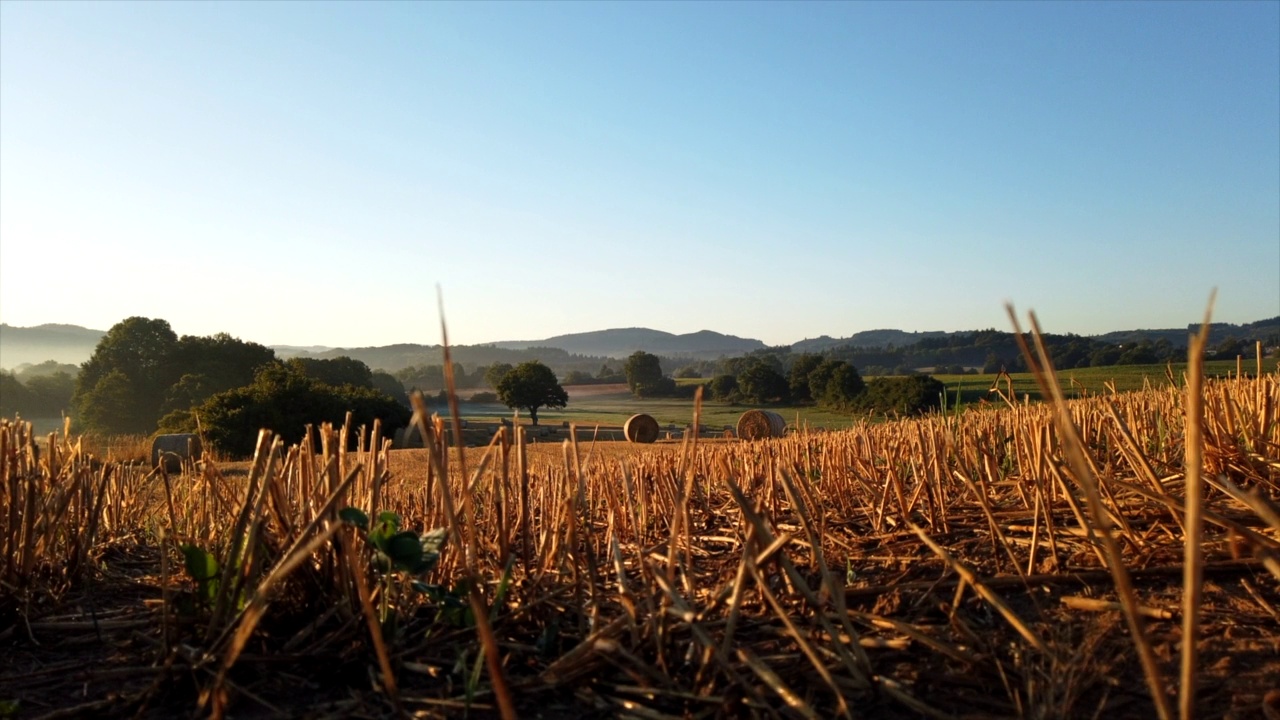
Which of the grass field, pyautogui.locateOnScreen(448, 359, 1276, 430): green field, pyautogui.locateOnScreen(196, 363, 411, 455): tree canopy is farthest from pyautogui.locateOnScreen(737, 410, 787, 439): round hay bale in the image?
pyautogui.locateOnScreen(196, 363, 411, 455): tree canopy

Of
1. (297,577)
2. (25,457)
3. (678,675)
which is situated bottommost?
(678,675)

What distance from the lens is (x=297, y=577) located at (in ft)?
8.80

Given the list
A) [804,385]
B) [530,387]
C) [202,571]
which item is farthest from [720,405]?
[202,571]

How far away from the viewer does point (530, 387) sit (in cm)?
6919

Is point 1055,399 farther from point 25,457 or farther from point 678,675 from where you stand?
point 25,457

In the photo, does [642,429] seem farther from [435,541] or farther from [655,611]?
[655,611]

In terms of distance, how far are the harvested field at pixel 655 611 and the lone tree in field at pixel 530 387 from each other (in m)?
65.6

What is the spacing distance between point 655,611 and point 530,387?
6736 centimetres

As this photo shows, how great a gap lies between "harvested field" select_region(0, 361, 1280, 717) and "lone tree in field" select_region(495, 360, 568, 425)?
215 feet

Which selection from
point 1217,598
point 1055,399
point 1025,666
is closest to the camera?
point 1055,399

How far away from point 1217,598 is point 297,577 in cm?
272

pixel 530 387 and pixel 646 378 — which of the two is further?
pixel 646 378

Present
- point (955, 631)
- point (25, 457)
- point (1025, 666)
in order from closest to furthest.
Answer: point (1025, 666), point (955, 631), point (25, 457)

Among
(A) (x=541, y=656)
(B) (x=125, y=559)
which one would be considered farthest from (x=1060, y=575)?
(B) (x=125, y=559)
